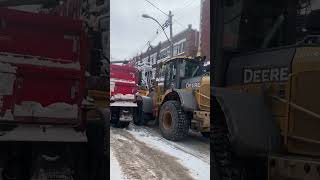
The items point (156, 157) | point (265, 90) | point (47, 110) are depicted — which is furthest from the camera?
point (156, 157)

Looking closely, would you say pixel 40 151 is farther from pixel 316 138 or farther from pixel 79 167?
pixel 316 138

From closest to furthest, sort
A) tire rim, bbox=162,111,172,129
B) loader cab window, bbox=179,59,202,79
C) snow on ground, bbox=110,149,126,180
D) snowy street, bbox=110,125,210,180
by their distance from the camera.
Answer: snow on ground, bbox=110,149,126,180 < snowy street, bbox=110,125,210,180 < tire rim, bbox=162,111,172,129 < loader cab window, bbox=179,59,202,79

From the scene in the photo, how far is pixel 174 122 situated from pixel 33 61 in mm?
8688

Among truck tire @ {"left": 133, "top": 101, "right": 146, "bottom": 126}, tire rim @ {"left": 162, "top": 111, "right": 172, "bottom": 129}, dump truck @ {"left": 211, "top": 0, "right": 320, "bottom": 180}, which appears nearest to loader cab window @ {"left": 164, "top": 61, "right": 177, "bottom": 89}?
tire rim @ {"left": 162, "top": 111, "right": 172, "bottom": 129}

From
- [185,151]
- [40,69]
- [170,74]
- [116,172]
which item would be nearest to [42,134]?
[40,69]

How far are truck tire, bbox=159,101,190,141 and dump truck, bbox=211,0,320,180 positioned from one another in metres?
7.47

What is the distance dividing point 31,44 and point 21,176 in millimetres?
1170

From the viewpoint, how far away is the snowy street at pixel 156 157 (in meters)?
7.74

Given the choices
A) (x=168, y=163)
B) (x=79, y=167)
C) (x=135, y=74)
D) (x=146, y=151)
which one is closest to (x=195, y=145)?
(x=146, y=151)

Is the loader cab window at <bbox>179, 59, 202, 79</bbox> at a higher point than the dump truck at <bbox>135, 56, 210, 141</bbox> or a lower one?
higher

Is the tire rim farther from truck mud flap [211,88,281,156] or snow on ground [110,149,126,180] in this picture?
truck mud flap [211,88,281,156]

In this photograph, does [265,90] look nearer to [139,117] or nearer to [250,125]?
[250,125]

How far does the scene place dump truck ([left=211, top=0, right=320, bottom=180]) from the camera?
419 cm

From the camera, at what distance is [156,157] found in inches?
377
